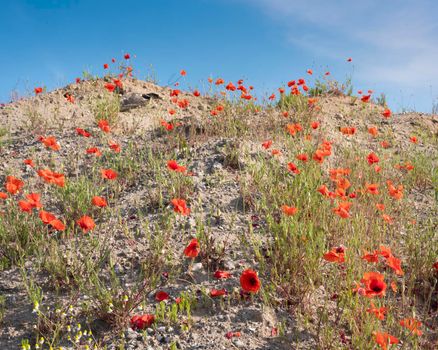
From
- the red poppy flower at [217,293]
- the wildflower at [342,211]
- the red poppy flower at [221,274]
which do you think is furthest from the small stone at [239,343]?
the wildflower at [342,211]

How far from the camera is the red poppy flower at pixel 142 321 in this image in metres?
2.84

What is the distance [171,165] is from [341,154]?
140 inches

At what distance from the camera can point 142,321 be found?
284 cm

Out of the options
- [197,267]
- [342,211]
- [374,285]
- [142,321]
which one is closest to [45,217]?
[142,321]

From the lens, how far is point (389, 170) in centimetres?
603

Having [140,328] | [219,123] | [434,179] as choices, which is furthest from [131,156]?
[434,179]

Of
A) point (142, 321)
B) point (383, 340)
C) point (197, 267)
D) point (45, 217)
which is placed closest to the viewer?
point (383, 340)

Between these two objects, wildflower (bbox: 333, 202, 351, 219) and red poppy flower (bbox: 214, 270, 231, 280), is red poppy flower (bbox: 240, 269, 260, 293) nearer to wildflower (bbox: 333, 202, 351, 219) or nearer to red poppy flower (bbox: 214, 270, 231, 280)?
red poppy flower (bbox: 214, 270, 231, 280)

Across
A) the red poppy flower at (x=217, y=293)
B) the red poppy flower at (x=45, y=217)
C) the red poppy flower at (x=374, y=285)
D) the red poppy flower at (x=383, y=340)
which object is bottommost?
the red poppy flower at (x=383, y=340)

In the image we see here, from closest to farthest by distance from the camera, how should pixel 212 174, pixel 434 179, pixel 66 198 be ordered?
1. pixel 66 198
2. pixel 212 174
3. pixel 434 179

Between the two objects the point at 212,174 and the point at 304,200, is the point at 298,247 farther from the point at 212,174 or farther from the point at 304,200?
the point at 212,174

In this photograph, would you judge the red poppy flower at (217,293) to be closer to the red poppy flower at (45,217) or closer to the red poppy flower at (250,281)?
the red poppy flower at (250,281)

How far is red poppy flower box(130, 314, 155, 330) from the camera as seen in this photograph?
9.31 feet

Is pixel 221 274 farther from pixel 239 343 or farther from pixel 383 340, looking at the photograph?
pixel 383 340
